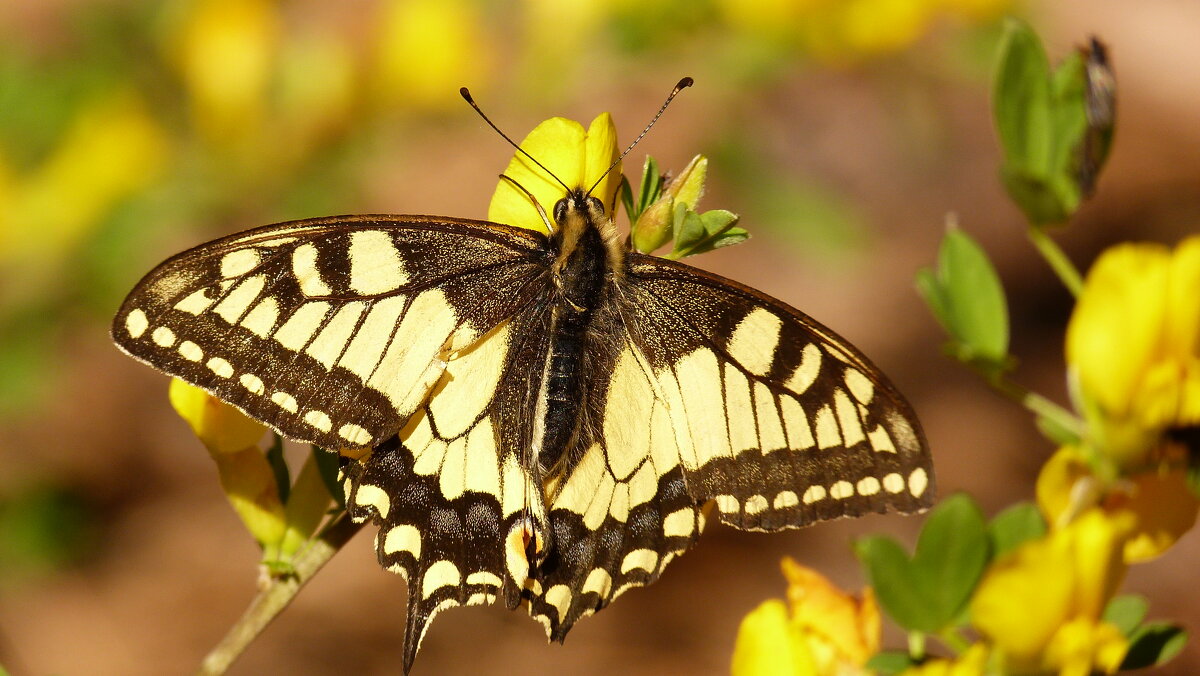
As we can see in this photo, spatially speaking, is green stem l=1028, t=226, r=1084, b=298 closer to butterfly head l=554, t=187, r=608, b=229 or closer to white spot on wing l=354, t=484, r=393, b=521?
butterfly head l=554, t=187, r=608, b=229

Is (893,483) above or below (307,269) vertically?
below

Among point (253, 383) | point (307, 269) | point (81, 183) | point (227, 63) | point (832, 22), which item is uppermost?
point (832, 22)

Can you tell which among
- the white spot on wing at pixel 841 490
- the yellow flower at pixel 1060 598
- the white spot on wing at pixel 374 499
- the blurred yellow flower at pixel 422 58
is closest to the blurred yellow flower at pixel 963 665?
the yellow flower at pixel 1060 598

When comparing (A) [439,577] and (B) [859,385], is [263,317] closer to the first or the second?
(A) [439,577]

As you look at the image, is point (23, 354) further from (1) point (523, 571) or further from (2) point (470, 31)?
(1) point (523, 571)

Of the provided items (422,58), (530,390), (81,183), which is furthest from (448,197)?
(530,390)

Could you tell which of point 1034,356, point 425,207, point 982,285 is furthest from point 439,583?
point 1034,356

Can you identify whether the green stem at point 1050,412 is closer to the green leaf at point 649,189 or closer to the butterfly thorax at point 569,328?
the green leaf at point 649,189
